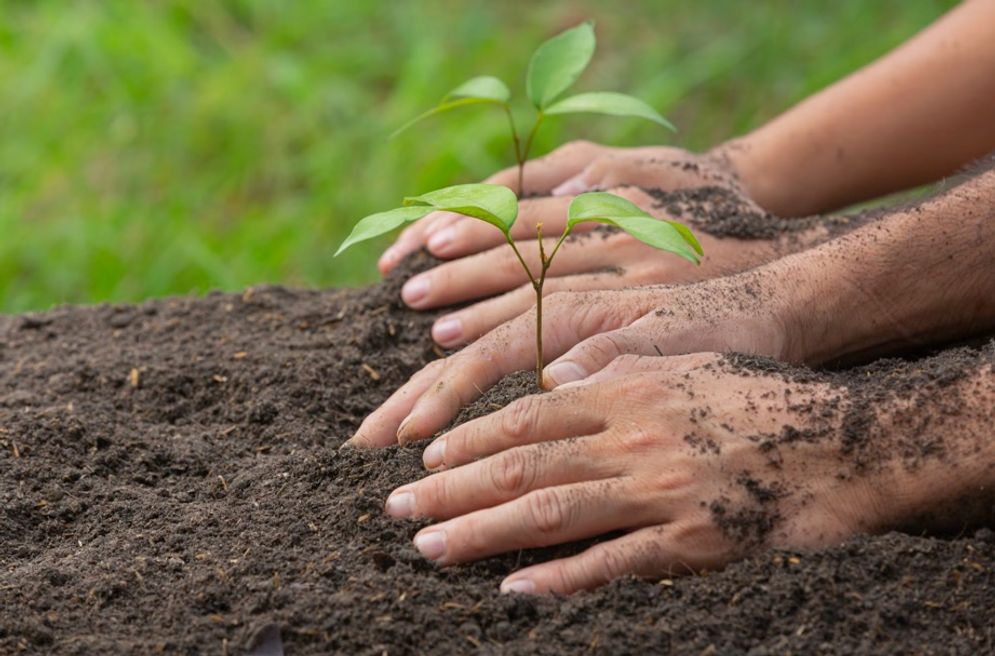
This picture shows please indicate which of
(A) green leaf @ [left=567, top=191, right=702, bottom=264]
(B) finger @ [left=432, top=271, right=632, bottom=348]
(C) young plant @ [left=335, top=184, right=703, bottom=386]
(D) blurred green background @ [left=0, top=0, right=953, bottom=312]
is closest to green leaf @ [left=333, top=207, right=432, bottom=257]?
(C) young plant @ [left=335, top=184, right=703, bottom=386]

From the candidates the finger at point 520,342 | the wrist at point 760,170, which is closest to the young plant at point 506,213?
the finger at point 520,342

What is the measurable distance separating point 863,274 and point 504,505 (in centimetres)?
78

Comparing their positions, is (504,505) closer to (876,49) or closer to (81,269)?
(81,269)

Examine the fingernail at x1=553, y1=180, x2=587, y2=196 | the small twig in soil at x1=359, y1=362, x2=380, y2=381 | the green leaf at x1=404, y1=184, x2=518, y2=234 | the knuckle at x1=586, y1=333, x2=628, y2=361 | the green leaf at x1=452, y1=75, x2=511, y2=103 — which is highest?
the green leaf at x1=452, y1=75, x2=511, y2=103

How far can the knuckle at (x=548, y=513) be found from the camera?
145 cm

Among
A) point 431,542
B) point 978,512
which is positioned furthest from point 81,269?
point 978,512

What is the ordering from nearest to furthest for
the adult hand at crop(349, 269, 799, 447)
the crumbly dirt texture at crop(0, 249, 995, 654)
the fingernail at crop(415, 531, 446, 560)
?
1. the crumbly dirt texture at crop(0, 249, 995, 654)
2. the fingernail at crop(415, 531, 446, 560)
3. the adult hand at crop(349, 269, 799, 447)

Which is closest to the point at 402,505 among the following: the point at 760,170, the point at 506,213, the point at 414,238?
the point at 506,213

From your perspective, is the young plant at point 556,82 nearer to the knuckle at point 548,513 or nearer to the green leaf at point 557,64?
the green leaf at point 557,64

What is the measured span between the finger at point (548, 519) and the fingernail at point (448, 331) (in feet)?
1.98

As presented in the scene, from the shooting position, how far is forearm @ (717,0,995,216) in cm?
254

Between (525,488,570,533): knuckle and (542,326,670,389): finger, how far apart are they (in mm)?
233

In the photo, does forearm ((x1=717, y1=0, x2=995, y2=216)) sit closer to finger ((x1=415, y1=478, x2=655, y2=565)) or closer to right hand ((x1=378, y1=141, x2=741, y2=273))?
right hand ((x1=378, y1=141, x2=741, y2=273))

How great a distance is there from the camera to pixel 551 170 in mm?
2420
